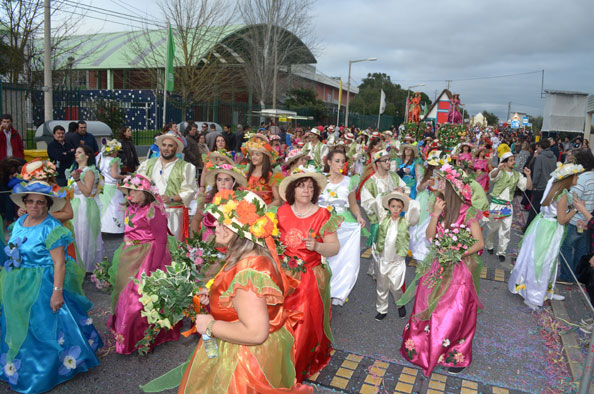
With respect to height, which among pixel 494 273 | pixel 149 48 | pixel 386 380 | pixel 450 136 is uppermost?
pixel 149 48

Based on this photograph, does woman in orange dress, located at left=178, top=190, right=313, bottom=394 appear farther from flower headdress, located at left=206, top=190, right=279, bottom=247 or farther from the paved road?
the paved road

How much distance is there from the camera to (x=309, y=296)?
404 cm

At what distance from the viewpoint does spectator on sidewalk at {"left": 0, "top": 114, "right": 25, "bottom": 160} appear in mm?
9789

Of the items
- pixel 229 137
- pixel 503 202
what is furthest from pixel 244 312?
pixel 229 137

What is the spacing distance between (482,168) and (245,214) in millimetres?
8978

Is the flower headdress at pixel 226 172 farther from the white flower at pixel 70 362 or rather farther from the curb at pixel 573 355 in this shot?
the curb at pixel 573 355

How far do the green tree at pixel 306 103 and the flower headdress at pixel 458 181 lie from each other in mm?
33961

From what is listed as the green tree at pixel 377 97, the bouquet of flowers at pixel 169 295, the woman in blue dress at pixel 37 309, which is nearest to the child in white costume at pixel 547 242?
the bouquet of flowers at pixel 169 295

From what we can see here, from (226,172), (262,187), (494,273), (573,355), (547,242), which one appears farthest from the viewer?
(494,273)

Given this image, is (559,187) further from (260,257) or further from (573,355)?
(260,257)

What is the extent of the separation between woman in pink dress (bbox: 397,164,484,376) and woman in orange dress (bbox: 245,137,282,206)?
2.45 metres

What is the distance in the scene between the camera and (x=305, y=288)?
13.2 ft

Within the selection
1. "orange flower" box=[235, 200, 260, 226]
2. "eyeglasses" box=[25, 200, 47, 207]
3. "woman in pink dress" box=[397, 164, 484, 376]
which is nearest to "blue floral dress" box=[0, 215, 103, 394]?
"eyeglasses" box=[25, 200, 47, 207]

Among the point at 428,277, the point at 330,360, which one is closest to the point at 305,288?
the point at 330,360
